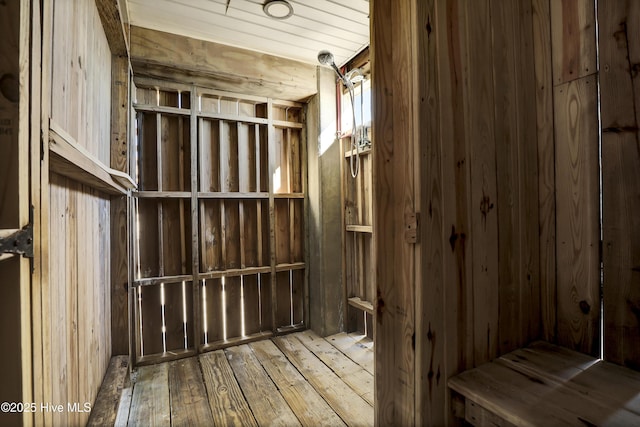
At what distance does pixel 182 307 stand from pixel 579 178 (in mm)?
2758

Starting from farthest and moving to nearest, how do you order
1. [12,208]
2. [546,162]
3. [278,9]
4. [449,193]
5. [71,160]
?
1. [278,9]
2. [546,162]
3. [449,193]
4. [71,160]
5. [12,208]

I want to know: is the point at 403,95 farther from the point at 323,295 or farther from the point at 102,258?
the point at 323,295

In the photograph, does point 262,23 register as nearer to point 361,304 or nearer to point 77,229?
point 77,229

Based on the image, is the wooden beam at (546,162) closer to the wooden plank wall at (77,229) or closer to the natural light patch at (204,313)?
the wooden plank wall at (77,229)

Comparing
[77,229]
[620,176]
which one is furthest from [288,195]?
[620,176]

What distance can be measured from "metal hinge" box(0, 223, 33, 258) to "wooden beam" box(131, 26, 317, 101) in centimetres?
199

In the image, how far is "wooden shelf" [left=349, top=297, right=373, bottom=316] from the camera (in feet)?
8.46

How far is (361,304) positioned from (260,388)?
1116 mm

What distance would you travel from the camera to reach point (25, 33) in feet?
1.83

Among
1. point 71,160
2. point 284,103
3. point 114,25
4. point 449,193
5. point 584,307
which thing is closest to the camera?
point 71,160

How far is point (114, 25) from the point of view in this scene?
1.62 m

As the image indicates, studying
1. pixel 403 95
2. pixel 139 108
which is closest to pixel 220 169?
pixel 139 108

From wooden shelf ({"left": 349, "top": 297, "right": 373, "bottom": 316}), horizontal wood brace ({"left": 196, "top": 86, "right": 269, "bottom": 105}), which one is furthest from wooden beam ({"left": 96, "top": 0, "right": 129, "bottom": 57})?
wooden shelf ({"left": 349, "top": 297, "right": 373, "bottom": 316})

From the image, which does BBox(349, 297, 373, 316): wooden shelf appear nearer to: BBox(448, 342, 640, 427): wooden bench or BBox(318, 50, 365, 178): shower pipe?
BBox(318, 50, 365, 178): shower pipe
